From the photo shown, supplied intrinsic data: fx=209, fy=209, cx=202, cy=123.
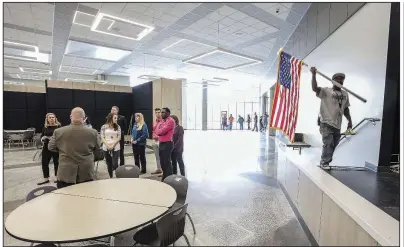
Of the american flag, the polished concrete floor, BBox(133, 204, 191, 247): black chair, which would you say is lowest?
the polished concrete floor

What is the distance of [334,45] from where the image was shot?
3.41 meters

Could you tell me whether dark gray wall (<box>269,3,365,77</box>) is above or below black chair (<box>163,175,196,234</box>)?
above

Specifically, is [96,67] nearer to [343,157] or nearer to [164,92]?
[164,92]

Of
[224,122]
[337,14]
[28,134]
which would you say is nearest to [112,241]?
[337,14]

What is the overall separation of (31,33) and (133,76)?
7.22 m

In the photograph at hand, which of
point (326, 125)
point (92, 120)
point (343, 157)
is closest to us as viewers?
point (326, 125)

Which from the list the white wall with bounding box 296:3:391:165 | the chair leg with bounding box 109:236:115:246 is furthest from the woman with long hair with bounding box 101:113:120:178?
the white wall with bounding box 296:3:391:165

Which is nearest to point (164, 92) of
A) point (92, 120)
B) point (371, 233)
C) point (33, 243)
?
point (92, 120)

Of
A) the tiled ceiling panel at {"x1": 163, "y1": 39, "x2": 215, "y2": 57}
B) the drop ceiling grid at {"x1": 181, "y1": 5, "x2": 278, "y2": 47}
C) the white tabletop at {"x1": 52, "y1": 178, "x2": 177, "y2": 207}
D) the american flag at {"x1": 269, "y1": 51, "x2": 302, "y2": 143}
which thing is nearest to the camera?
the white tabletop at {"x1": 52, "y1": 178, "x2": 177, "y2": 207}

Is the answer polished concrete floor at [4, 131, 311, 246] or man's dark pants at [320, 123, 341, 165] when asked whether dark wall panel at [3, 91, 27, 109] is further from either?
man's dark pants at [320, 123, 341, 165]

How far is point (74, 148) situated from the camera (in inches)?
87.3

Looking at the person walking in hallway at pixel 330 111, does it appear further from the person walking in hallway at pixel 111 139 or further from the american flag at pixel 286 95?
the person walking in hallway at pixel 111 139

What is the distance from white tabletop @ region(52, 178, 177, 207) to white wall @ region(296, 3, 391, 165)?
7.46 feet

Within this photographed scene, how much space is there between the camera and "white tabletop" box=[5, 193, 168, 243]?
1266mm
